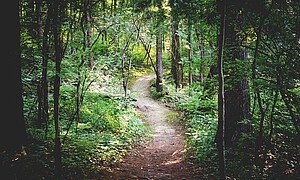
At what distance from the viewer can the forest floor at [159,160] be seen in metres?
6.25

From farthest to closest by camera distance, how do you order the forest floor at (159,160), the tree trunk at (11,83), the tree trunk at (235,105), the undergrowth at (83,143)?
the tree trunk at (235,105)
the forest floor at (159,160)
the tree trunk at (11,83)
the undergrowth at (83,143)

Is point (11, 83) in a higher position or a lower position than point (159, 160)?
higher

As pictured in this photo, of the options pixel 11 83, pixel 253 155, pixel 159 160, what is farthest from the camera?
pixel 159 160

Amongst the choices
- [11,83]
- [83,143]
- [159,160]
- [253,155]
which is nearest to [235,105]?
[253,155]

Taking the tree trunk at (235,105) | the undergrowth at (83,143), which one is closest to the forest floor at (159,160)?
the undergrowth at (83,143)

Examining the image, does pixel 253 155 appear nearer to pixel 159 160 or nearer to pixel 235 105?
pixel 235 105

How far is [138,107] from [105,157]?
927 cm

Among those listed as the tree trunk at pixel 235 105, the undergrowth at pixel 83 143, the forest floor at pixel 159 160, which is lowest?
the forest floor at pixel 159 160

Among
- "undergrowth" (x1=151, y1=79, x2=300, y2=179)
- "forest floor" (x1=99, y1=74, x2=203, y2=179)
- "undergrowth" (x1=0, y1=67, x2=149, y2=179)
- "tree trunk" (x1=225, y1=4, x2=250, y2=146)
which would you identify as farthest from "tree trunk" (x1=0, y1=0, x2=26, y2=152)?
"tree trunk" (x1=225, y1=4, x2=250, y2=146)

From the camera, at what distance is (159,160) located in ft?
25.4

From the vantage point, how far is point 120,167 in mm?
6773

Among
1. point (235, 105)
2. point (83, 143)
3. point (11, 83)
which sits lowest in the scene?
point (83, 143)

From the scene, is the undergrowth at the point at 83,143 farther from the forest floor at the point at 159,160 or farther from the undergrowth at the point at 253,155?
the undergrowth at the point at 253,155

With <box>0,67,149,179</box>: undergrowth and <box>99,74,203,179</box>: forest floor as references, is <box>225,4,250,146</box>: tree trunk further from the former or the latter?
<box>0,67,149,179</box>: undergrowth
